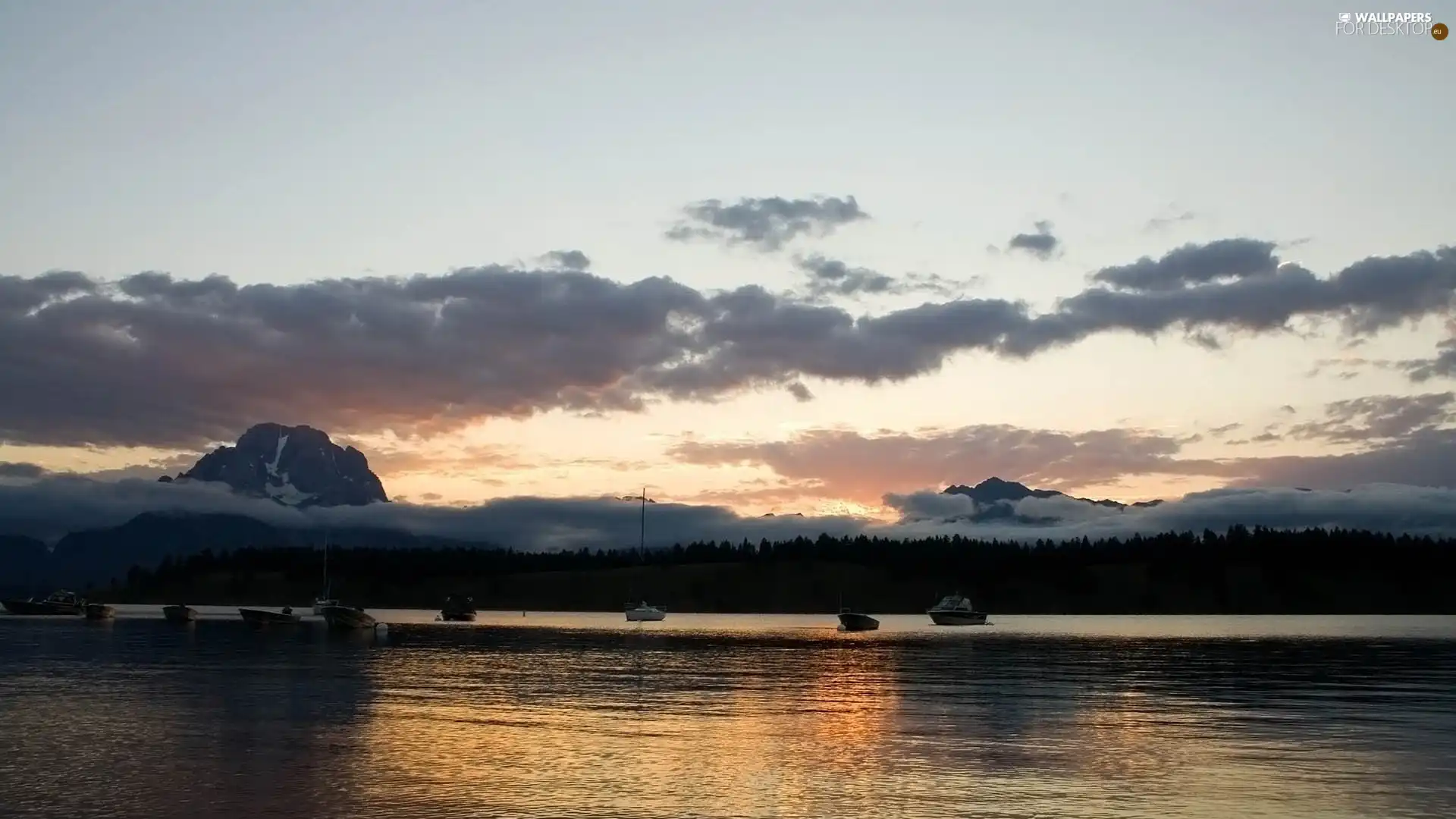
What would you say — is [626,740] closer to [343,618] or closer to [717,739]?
[717,739]

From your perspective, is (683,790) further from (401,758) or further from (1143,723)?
(1143,723)

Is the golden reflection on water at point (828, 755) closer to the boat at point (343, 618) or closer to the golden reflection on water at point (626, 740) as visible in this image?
the golden reflection on water at point (626, 740)

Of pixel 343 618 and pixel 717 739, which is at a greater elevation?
pixel 717 739

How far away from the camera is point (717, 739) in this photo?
51.0 m

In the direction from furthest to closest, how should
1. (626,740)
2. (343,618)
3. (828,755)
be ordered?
(343,618) < (626,740) < (828,755)

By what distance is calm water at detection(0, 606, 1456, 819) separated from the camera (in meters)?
37.1

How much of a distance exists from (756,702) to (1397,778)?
109 ft

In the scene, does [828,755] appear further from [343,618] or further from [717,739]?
[343,618]

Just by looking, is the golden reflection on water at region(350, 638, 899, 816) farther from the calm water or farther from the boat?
the boat

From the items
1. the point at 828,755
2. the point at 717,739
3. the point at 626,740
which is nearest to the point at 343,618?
the point at 626,740

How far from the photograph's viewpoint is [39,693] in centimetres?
7100

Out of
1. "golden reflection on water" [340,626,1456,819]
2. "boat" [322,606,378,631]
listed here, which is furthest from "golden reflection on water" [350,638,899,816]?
"boat" [322,606,378,631]

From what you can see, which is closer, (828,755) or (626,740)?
(828,755)

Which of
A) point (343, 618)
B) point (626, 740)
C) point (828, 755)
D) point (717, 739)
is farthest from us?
point (343, 618)
